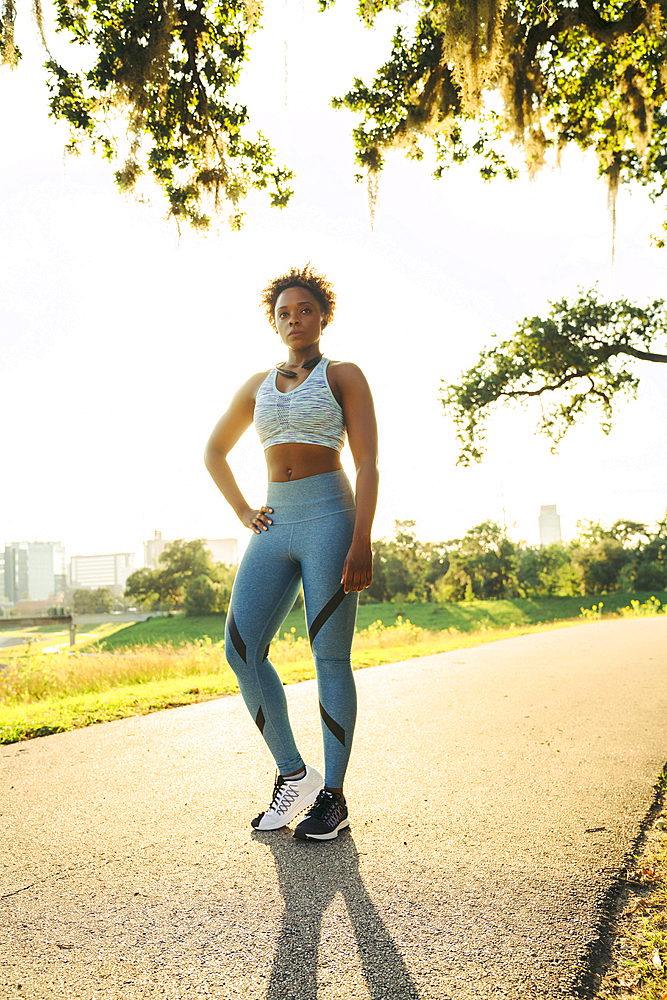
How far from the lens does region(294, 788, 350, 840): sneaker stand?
2535mm

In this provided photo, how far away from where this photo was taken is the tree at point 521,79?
4.64 metres

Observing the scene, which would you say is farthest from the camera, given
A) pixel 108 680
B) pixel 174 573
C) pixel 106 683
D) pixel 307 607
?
pixel 174 573

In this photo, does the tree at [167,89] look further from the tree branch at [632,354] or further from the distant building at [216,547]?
the distant building at [216,547]

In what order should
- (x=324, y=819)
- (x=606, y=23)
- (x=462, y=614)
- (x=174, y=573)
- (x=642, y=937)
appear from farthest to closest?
(x=174, y=573) < (x=462, y=614) < (x=606, y=23) < (x=324, y=819) < (x=642, y=937)

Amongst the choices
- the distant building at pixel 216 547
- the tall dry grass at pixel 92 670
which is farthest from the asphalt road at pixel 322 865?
the distant building at pixel 216 547

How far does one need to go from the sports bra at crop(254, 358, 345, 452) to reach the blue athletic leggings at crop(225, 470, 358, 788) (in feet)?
0.59

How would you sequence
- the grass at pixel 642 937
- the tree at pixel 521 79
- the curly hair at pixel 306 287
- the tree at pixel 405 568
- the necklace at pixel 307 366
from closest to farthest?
the grass at pixel 642 937, the necklace at pixel 307 366, the curly hair at pixel 306 287, the tree at pixel 521 79, the tree at pixel 405 568

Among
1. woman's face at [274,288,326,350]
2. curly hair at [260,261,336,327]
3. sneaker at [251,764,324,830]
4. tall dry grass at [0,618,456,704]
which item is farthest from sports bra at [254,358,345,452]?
tall dry grass at [0,618,456,704]

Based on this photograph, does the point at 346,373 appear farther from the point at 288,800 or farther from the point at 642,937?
the point at 642,937

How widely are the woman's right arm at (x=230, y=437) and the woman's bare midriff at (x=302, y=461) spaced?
0.33 metres

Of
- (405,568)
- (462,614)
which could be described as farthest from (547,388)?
(405,568)

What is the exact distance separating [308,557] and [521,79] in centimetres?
467

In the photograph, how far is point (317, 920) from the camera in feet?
6.25

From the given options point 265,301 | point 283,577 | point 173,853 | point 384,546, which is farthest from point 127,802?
point 384,546
